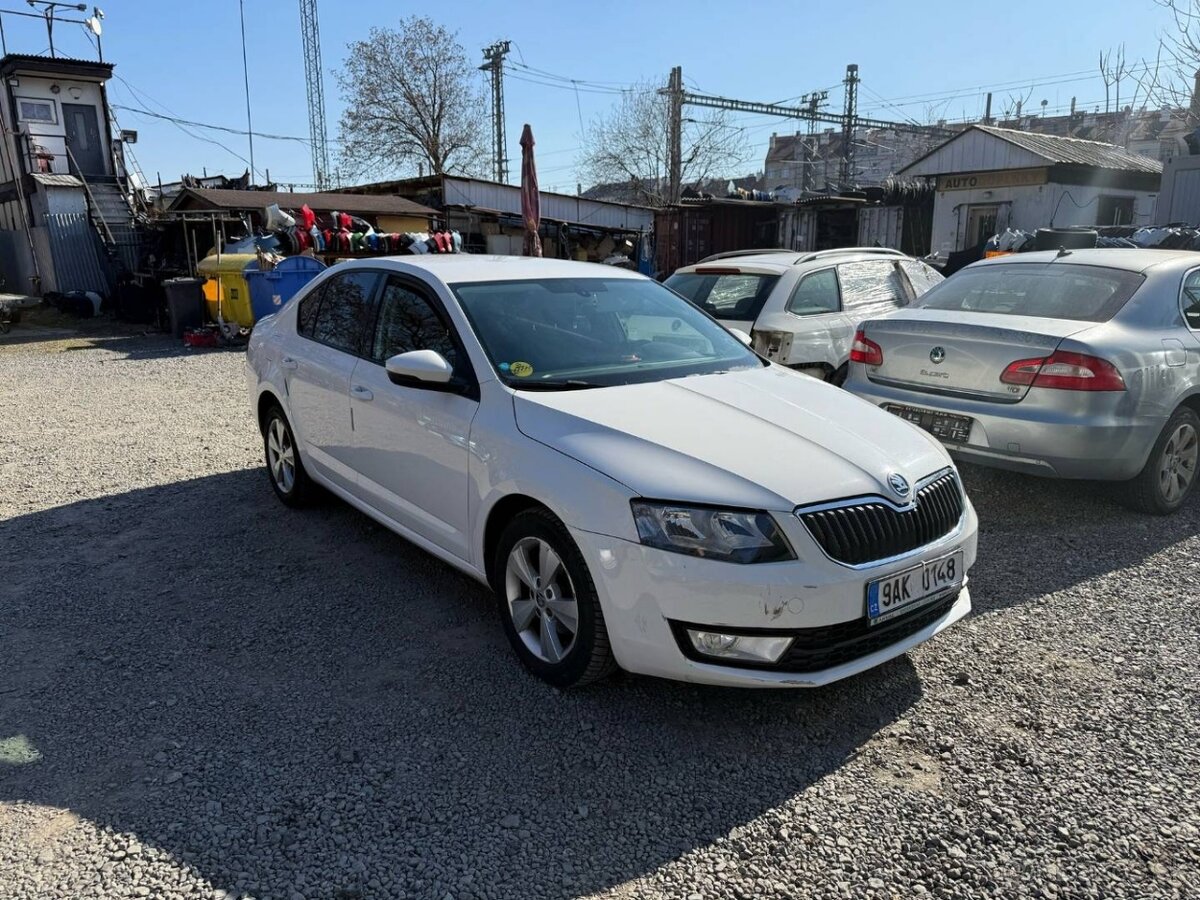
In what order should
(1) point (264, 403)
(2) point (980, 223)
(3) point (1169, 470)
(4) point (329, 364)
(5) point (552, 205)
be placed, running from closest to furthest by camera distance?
(4) point (329, 364) < (3) point (1169, 470) < (1) point (264, 403) < (2) point (980, 223) < (5) point (552, 205)

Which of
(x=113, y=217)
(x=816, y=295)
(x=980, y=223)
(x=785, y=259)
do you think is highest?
(x=113, y=217)

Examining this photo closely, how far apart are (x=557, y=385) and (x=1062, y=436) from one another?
3.00 m

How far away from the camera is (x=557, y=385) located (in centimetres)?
355

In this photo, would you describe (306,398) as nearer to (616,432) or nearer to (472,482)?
(472,482)

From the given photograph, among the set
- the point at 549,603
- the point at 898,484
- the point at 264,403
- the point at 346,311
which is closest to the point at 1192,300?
the point at 898,484

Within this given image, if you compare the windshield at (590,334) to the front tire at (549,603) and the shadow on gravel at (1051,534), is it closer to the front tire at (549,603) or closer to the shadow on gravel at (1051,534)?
the front tire at (549,603)

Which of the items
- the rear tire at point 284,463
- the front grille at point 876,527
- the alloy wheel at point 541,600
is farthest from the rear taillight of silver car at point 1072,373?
the rear tire at point 284,463

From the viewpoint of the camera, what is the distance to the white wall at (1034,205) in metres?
22.7

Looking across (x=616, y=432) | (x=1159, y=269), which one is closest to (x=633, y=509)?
(x=616, y=432)

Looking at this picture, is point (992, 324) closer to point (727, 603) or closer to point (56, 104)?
point (727, 603)

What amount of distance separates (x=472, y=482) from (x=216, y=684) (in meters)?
1.28

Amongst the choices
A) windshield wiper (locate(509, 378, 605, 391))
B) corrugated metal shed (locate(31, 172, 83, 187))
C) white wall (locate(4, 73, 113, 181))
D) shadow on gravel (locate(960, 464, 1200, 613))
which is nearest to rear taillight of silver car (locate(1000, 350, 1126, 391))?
shadow on gravel (locate(960, 464, 1200, 613))

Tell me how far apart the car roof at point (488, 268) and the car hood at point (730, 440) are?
986mm

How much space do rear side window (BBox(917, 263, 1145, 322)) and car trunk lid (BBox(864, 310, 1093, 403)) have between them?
15 centimetres
